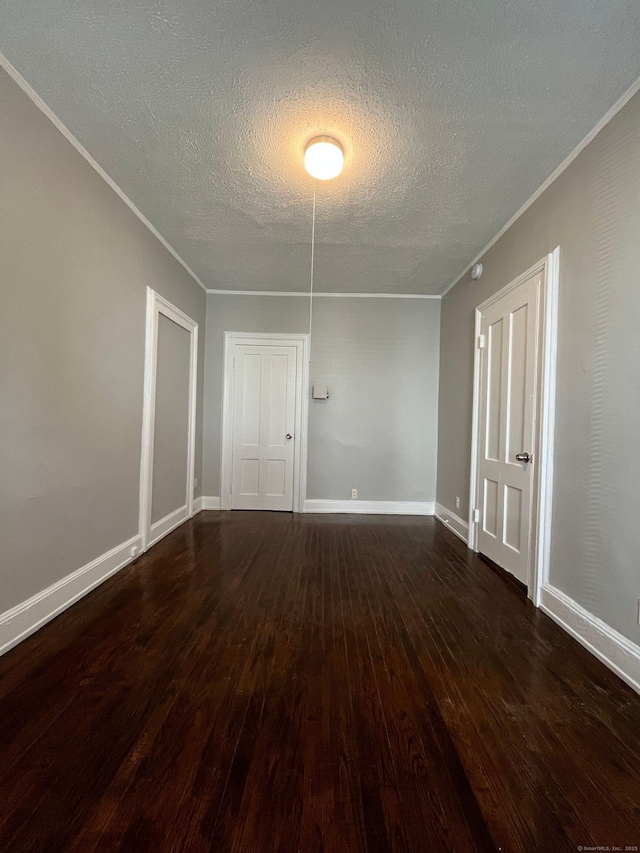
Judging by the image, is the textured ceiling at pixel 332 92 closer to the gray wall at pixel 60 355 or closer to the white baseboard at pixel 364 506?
the gray wall at pixel 60 355

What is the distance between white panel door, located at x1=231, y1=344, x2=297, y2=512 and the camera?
4.69 meters

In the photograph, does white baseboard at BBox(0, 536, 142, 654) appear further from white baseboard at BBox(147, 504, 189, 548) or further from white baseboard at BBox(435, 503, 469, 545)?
white baseboard at BBox(435, 503, 469, 545)

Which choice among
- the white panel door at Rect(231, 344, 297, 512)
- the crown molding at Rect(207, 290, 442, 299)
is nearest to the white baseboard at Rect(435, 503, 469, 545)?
the white panel door at Rect(231, 344, 297, 512)

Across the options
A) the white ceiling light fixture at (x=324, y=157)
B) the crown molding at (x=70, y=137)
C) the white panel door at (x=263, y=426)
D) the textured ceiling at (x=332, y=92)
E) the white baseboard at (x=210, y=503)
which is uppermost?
the textured ceiling at (x=332, y=92)

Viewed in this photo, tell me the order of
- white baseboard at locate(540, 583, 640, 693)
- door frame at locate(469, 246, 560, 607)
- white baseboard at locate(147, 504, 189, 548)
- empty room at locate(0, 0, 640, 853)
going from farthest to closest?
white baseboard at locate(147, 504, 189, 548)
door frame at locate(469, 246, 560, 607)
white baseboard at locate(540, 583, 640, 693)
empty room at locate(0, 0, 640, 853)

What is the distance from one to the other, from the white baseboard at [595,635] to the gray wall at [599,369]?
5 centimetres

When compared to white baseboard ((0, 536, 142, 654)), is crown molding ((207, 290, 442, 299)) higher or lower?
higher

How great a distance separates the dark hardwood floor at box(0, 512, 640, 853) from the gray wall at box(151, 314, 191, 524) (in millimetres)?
1254

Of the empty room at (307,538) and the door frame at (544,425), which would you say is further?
the door frame at (544,425)

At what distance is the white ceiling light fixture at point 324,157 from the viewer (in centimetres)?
208

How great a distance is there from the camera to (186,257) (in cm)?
375

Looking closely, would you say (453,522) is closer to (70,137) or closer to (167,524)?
(167,524)

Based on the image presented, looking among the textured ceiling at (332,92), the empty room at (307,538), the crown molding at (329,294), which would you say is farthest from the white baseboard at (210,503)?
the textured ceiling at (332,92)

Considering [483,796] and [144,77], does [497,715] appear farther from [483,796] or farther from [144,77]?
[144,77]
